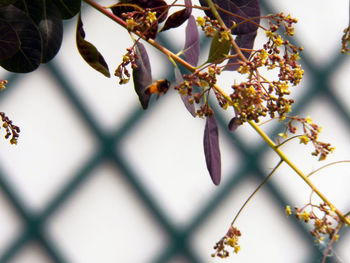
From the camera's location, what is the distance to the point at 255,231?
2.37 ft

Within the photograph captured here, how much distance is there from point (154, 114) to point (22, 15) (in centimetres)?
49

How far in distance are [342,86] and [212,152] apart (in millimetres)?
539

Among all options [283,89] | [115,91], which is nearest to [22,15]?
[283,89]

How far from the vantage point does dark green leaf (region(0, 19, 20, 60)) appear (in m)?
0.21

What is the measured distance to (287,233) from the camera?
74 centimetres

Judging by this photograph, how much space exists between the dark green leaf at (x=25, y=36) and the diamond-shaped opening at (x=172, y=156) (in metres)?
0.48

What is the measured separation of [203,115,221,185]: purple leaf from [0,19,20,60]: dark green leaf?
0.10 m

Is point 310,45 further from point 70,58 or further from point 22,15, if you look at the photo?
point 22,15

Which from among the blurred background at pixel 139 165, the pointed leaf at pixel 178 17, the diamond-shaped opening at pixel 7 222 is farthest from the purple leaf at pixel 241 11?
the diamond-shaped opening at pixel 7 222

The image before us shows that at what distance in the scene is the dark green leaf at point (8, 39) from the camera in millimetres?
214

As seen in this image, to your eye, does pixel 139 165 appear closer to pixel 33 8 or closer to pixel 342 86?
pixel 342 86

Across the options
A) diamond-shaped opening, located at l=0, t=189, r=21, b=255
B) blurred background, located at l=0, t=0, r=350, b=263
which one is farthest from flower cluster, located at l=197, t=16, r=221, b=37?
diamond-shaped opening, located at l=0, t=189, r=21, b=255

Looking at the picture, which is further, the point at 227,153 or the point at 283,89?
the point at 227,153

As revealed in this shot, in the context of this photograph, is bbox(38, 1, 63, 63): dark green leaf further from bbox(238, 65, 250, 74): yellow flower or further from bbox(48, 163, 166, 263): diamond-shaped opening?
bbox(48, 163, 166, 263): diamond-shaped opening
